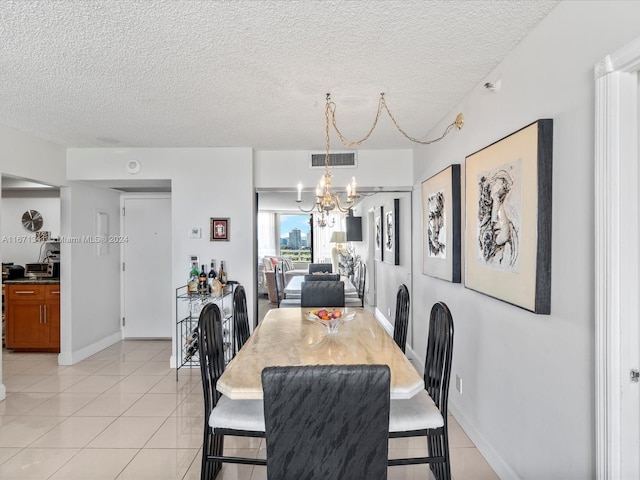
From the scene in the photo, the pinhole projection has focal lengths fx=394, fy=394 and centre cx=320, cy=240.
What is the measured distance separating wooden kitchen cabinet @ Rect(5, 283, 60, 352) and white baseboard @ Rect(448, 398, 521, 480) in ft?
14.8

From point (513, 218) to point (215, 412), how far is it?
5.72ft

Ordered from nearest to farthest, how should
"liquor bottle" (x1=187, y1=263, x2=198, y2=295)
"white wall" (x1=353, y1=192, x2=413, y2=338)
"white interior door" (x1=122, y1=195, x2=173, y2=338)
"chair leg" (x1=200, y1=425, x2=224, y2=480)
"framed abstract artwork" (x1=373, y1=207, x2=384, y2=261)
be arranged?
"chair leg" (x1=200, y1=425, x2=224, y2=480) → "liquor bottle" (x1=187, y1=263, x2=198, y2=295) → "white wall" (x1=353, y1=192, x2=413, y2=338) → "white interior door" (x1=122, y1=195, x2=173, y2=338) → "framed abstract artwork" (x1=373, y1=207, x2=384, y2=261)

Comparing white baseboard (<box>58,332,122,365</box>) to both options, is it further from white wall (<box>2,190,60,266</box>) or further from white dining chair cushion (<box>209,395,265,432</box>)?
white dining chair cushion (<box>209,395,265,432</box>)

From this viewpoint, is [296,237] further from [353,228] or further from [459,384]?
[459,384]

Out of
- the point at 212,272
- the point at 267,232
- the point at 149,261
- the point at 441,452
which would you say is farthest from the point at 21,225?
the point at 441,452

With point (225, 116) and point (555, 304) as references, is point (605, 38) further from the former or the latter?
point (225, 116)

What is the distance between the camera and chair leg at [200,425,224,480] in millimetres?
1948

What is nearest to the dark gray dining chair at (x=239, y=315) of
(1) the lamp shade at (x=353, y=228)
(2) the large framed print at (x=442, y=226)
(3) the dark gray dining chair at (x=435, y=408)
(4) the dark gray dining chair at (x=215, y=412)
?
(4) the dark gray dining chair at (x=215, y=412)

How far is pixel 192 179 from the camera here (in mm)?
4281

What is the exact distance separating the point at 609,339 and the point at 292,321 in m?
2.03

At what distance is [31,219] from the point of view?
555cm

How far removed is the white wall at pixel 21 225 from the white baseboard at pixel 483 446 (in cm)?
567

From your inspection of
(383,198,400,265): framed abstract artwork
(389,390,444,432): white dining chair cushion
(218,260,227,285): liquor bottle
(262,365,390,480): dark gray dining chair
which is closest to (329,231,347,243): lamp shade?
(383,198,400,265): framed abstract artwork

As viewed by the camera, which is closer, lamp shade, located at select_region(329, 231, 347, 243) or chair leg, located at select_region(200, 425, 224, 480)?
chair leg, located at select_region(200, 425, 224, 480)
